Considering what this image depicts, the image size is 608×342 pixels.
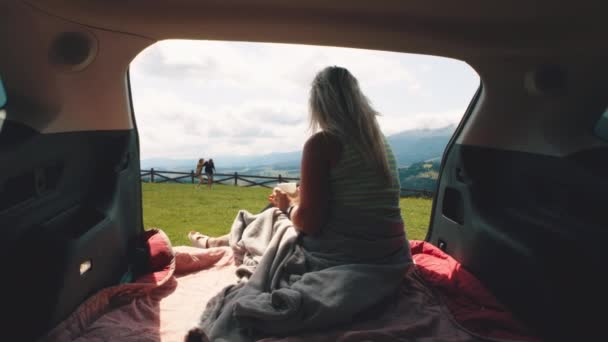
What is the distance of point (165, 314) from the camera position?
2146 mm

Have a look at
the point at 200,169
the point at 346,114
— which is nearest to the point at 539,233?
the point at 346,114

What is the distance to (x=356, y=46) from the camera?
255cm

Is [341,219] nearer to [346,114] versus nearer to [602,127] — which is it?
[346,114]

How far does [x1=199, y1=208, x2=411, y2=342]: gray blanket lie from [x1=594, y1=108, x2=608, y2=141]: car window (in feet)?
4.03

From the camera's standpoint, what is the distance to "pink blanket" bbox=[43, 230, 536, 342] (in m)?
1.81

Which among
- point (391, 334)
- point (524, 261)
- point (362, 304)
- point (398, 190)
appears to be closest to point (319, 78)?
point (398, 190)

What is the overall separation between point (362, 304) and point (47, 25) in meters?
2.21

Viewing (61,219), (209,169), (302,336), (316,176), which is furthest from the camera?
(209,169)

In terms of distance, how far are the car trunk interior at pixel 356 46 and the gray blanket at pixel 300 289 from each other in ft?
2.52

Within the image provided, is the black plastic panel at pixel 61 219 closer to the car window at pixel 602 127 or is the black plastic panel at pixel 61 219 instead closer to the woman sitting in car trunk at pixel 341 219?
the woman sitting in car trunk at pixel 341 219

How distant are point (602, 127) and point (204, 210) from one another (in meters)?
6.40

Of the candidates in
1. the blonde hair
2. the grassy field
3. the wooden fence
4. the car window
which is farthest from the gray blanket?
the wooden fence

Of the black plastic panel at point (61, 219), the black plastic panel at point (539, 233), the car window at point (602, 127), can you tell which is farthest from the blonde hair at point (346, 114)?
the black plastic panel at point (61, 219)

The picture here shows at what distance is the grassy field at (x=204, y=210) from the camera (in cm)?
570
